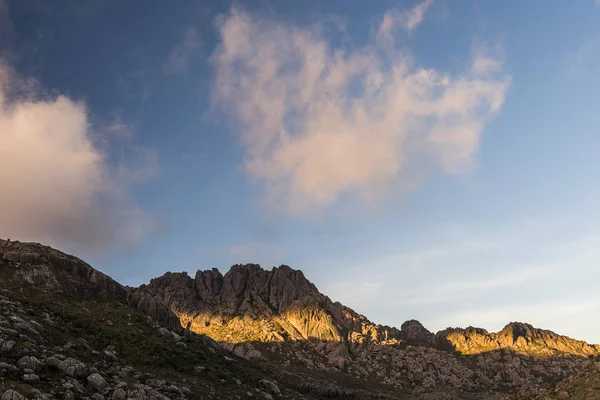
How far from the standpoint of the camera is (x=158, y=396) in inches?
1267

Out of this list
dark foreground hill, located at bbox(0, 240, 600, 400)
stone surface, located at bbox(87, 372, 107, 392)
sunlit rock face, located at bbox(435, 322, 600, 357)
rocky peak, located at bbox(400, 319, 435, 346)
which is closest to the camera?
stone surface, located at bbox(87, 372, 107, 392)

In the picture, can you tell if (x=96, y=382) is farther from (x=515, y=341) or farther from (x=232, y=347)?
(x=515, y=341)

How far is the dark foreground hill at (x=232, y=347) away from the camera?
31.3 meters

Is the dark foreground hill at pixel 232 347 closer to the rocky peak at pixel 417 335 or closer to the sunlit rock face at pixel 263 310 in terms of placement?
the sunlit rock face at pixel 263 310

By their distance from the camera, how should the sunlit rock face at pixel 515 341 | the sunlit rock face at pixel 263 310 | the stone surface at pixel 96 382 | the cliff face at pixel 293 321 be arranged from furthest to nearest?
1. the sunlit rock face at pixel 515 341
2. the cliff face at pixel 293 321
3. the sunlit rock face at pixel 263 310
4. the stone surface at pixel 96 382

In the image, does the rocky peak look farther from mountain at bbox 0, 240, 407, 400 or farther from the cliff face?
mountain at bbox 0, 240, 407, 400

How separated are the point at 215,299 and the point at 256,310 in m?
24.7

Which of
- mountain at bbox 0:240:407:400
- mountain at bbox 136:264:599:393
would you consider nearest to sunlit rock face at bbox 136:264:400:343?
mountain at bbox 136:264:599:393

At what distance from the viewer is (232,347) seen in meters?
136

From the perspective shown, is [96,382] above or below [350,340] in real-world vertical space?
below

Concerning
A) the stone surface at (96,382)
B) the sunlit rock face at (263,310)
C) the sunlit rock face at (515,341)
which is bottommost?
the stone surface at (96,382)

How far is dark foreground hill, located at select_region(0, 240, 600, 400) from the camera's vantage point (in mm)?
31281

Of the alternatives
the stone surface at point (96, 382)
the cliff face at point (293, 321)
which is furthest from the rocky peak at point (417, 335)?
the stone surface at point (96, 382)

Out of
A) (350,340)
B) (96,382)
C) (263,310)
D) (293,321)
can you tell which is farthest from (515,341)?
(96,382)
